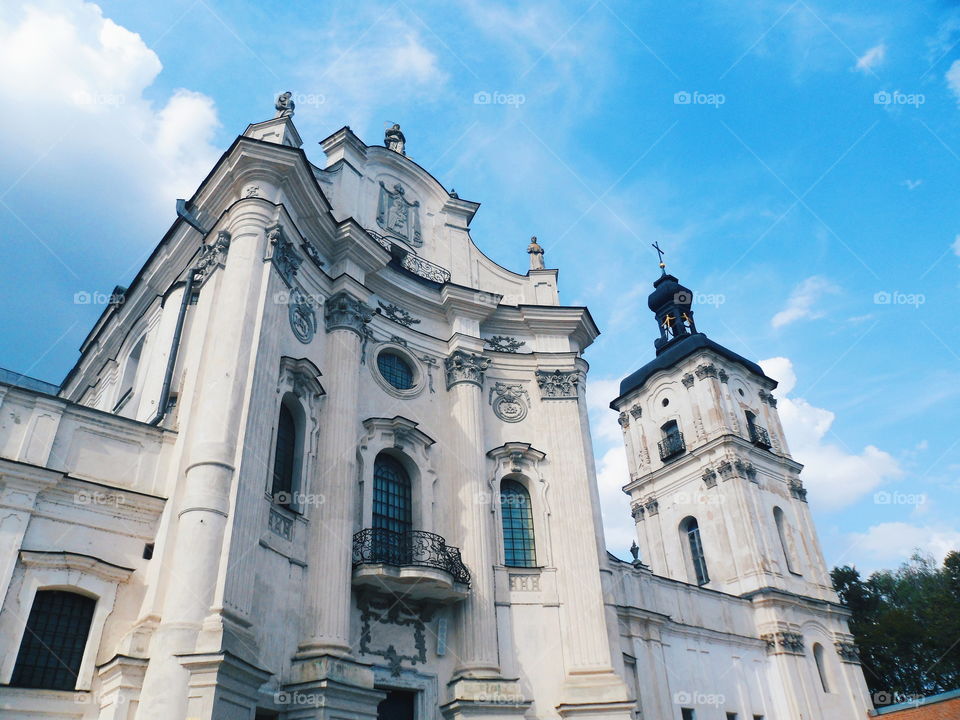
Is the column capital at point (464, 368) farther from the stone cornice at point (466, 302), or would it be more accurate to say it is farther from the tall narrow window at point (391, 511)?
the tall narrow window at point (391, 511)

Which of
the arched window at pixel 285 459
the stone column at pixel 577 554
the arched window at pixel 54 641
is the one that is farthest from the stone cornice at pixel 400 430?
the arched window at pixel 54 641

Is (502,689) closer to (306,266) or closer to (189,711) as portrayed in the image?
(189,711)

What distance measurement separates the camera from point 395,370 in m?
21.9

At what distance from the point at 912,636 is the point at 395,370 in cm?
3066

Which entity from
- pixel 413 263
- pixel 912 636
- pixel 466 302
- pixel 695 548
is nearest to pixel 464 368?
pixel 466 302

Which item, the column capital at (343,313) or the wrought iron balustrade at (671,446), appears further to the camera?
the wrought iron balustrade at (671,446)

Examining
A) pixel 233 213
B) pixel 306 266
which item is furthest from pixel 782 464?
pixel 233 213

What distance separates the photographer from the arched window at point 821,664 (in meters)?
30.6

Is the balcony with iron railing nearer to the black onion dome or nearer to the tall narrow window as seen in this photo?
the tall narrow window

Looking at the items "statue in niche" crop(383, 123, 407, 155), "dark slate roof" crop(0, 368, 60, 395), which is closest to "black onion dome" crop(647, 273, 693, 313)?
"statue in niche" crop(383, 123, 407, 155)

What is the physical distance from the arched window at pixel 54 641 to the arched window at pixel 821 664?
92.7 feet

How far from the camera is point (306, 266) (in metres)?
19.4

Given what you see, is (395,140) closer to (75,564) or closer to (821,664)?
(75,564)

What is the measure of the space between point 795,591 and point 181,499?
27.6 meters
